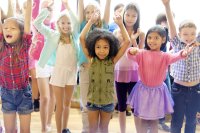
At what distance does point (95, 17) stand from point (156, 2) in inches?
50.6

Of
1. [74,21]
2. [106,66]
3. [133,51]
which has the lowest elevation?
[106,66]

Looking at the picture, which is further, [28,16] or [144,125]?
[144,125]

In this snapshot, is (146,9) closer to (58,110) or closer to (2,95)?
(58,110)

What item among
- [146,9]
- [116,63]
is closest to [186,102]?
[116,63]

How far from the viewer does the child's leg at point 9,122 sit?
218 cm

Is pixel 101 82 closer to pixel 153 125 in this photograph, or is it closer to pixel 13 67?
pixel 153 125

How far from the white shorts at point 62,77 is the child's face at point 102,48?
32 centimetres

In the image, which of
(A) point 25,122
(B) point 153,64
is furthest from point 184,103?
(A) point 25,122

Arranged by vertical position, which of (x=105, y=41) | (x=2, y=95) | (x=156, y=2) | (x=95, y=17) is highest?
(x=156, y=2)

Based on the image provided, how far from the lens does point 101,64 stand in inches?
87.3

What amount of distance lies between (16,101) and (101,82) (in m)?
0.57

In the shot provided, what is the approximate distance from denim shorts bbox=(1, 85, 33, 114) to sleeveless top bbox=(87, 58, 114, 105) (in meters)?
0.42

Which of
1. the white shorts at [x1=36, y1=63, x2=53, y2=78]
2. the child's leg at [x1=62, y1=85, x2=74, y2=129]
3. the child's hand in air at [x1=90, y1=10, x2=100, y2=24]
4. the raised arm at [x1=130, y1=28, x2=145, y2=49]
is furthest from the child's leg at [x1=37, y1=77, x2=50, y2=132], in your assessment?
the raised arm at [x1=130, y1=28, x2=145, y2=49]

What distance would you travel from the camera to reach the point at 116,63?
2.39 m
